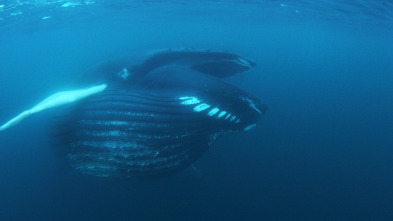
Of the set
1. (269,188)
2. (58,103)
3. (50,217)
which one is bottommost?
(50,217)

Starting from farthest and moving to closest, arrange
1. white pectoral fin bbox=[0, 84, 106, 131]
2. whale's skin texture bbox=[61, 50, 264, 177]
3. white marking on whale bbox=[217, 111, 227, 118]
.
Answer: white pectoral fin bbox=[0, 84, 106, 131], white marking on whale bbox=[217, 111, 227, 118], whale's skin texture bbox=[61, 50, 264, 177]

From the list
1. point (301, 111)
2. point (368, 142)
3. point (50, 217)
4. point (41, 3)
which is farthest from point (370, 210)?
point (41, 3)

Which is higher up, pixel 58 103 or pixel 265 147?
pixel 58 103

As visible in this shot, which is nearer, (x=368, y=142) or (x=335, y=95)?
(x=368, y=142)

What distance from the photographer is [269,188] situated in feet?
32.5

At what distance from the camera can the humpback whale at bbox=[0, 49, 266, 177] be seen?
350 cm

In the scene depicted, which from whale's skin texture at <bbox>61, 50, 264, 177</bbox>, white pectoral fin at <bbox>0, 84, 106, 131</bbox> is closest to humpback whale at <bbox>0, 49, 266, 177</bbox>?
whale's skin texture at <bbox>61, 50, 264, 177</bbox>

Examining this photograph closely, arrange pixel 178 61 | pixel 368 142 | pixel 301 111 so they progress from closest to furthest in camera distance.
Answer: pixel 178 61 < pixel 368 142 < pixel 301 111

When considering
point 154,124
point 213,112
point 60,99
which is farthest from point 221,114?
point 60,99

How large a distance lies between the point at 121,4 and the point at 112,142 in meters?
28.0

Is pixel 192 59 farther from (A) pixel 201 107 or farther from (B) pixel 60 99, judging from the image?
(B) pixel 60 99

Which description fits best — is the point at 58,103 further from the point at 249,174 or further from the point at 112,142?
Answer: the point at 249,174

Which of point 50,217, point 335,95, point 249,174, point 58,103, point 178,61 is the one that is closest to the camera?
point 58,103

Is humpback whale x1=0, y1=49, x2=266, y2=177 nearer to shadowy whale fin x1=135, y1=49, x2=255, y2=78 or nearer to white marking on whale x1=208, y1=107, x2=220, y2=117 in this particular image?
white marking on whale x1=208, y1=107, x2=220, y2=117
